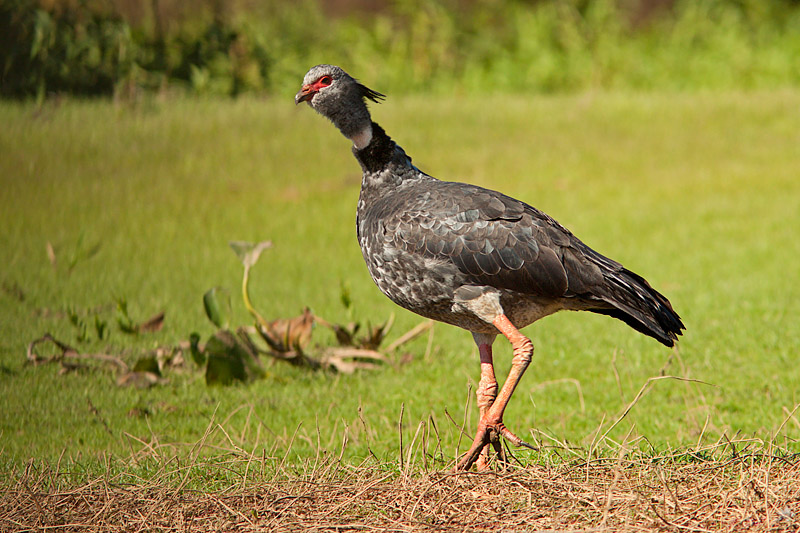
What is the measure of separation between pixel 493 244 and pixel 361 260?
15.3 ft

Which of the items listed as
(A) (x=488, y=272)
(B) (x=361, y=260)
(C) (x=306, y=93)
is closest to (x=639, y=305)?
(A) (x=488, y=272)

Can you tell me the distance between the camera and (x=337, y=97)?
155 inches

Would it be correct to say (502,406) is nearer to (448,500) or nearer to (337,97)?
(448,500)

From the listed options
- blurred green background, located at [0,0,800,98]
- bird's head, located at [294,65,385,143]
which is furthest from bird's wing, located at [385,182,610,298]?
blurred green background, located at [0,0,800,98]

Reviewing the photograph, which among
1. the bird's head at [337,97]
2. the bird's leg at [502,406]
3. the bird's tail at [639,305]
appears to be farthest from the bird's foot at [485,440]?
the bird's head at [337,97]

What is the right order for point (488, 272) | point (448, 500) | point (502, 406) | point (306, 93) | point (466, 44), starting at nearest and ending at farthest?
1. point (448, 500)
2. point (502, 406)
3. point (488, 272)
4. point (306, 93)
5. point (466, 44)

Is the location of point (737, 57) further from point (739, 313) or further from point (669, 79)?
point (739, 313)

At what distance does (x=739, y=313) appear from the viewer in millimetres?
6730

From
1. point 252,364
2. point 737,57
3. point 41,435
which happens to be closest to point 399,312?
point 252,364

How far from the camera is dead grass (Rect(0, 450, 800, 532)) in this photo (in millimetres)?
3158

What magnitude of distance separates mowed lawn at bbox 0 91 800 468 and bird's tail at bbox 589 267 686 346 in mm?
449

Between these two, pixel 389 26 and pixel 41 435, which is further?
pixel 389 26

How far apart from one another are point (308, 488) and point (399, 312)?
3.82m

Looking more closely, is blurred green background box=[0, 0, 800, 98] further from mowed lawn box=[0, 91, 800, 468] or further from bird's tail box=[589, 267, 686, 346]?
bird's tail box=[589, 267, 686, 346]
